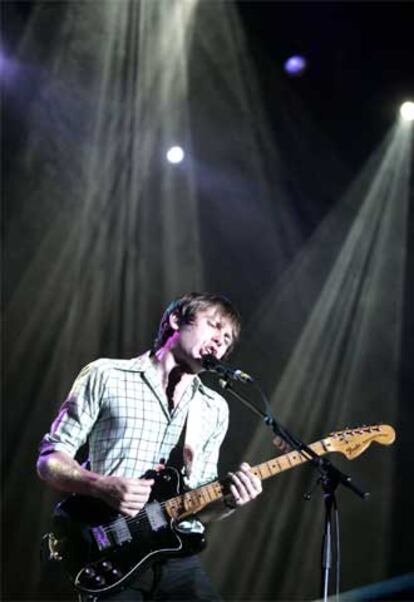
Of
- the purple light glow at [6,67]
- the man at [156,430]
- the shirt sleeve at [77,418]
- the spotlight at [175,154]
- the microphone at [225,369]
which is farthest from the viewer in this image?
the spotlight at [175,154]

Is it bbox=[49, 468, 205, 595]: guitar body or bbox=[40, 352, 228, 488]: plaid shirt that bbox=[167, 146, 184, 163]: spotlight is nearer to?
bbox=[40, 352, 228, 488]: plaid shirt

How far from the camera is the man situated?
3.03 metres

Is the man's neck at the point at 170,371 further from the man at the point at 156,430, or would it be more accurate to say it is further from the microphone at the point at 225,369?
the microphone at the point at 225,369

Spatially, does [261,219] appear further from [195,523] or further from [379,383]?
[195,523]

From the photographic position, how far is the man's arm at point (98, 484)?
293cm

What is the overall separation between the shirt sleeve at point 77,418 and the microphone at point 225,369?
2.09 ft

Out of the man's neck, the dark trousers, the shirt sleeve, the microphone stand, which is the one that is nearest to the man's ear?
the man's neck

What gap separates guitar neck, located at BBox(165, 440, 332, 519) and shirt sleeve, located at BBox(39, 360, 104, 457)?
0.55 meters

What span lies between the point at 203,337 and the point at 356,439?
3.25ft

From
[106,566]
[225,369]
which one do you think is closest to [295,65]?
[225,369]

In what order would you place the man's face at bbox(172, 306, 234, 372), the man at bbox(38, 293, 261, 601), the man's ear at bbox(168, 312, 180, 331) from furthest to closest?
the man's ear at bbox(168, 312, 180, 331)
the man's face at bbox(172, 306, 234, 372)
the man at bbox(38, 293, 261, 601)

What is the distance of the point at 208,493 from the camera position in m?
3.28

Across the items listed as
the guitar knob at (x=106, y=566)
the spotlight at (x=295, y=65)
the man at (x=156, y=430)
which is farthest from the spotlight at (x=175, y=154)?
the guitar knob at (x=106, y=566)

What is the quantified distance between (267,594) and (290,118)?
4494mm
